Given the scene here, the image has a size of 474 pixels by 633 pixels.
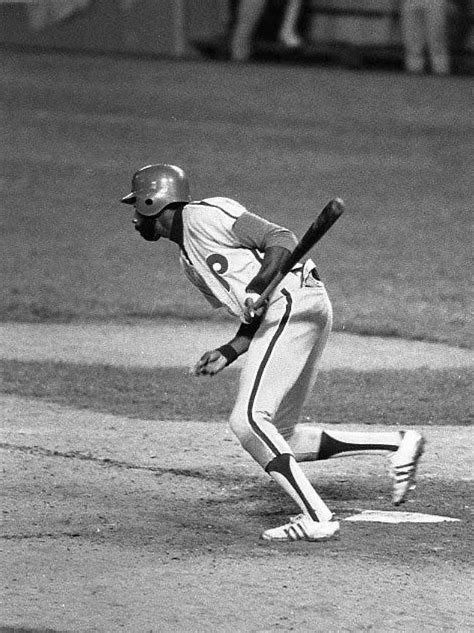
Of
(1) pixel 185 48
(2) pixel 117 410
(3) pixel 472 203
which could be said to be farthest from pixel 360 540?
(1) pixel 185 48

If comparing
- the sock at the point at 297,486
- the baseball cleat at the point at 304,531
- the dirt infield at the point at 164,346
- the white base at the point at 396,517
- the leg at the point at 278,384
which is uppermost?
the leg at the point at 278,384

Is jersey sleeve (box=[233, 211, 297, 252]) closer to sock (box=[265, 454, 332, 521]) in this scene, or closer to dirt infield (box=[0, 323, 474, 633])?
sock (box=[265, 454, 332, 521])

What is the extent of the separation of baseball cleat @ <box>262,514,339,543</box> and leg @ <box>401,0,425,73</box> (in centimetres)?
1506

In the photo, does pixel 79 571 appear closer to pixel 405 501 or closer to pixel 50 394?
pixel 405 501

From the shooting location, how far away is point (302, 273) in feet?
21.2

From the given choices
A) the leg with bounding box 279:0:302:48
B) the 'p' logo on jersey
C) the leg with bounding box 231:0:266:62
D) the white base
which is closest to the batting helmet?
the 'p' logo on jersey

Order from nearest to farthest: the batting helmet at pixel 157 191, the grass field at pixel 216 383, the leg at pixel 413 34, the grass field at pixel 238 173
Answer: the grass field at pixel 216 383
the batting helmet at pixel 157 191
the grass field at pixel 238 173
the leg at pixel 413 34

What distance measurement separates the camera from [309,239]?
20.0ft

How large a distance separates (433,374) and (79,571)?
4.22m

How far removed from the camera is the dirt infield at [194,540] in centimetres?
526

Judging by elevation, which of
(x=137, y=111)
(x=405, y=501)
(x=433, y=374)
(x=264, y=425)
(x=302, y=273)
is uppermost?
(x=302, y=273)

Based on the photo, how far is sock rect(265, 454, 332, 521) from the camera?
6066 mm

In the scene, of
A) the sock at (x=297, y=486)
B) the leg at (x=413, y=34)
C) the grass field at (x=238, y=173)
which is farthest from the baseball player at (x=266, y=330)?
the leg at (x=413, y=34)

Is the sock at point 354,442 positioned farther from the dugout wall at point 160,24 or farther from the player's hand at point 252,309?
the dugout wall at point 160,24
